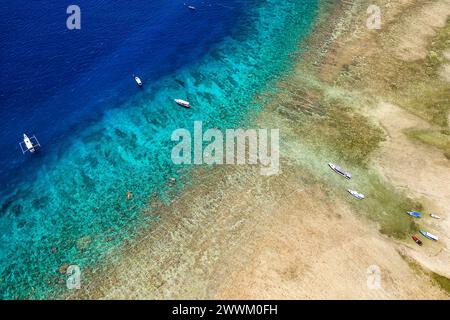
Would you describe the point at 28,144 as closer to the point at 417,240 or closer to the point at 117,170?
the point at 117,170

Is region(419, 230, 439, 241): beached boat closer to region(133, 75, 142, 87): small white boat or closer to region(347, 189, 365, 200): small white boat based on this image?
region(347, 189, 365, 200): small white boat

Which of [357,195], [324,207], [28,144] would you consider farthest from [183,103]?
[357,195]

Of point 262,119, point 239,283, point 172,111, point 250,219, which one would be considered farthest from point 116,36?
point 239,283

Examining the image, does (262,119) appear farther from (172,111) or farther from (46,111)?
(46,111)

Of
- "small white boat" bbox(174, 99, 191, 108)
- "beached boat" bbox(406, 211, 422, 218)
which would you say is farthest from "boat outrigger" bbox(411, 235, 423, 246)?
"small white boat" bbox(174, 99, 191, 108)

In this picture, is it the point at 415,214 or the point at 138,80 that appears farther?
the point at 138,80

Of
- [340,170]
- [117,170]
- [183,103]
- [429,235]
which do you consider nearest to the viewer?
[429,235]
